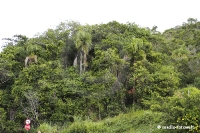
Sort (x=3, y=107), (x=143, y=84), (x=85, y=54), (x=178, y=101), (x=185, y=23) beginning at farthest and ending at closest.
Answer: (x=185, y=23), (x=85, y=54), (x=3, y=107), (x=143, y=84), (x=178, y=101)

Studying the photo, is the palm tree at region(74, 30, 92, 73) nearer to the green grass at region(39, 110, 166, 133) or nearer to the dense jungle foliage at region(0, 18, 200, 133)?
the dense jungle foliage at region(0, 18, 200, 133)

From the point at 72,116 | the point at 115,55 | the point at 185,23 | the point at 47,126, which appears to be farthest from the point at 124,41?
the point at 185,23

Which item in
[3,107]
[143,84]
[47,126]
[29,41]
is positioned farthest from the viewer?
[29,41]

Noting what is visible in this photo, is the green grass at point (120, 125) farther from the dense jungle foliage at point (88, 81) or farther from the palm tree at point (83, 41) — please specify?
the palm tree at point (83, 41)

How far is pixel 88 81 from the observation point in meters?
16.6

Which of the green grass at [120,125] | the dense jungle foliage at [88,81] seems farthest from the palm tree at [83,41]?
the green grass at [120,125]

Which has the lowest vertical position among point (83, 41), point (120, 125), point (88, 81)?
point (120, 125)

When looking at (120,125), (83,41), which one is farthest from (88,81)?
(120,125)

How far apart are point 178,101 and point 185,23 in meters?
30.2

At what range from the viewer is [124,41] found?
18.2 meters

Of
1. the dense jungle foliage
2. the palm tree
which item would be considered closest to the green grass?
the dense jungle foliage

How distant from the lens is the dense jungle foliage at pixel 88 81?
48.9 feet

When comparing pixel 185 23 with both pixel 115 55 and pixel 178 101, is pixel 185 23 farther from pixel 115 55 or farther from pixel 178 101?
pixel 178 101

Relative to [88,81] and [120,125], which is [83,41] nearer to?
[88,81]
